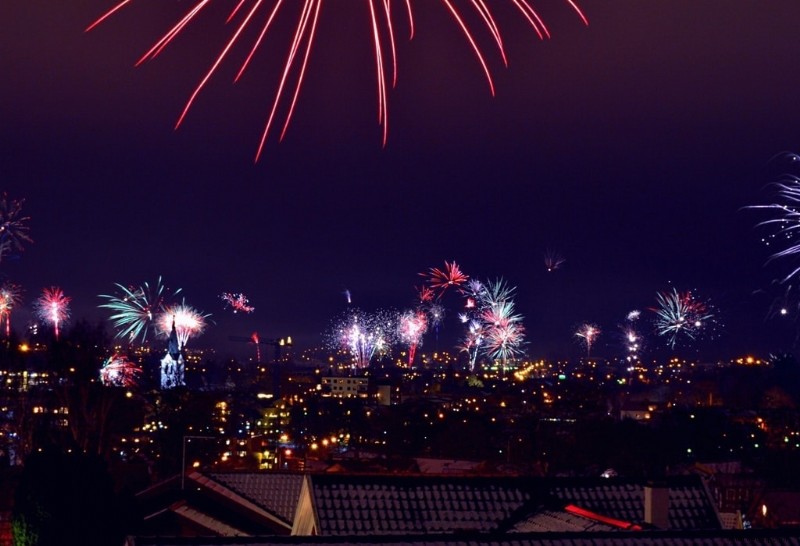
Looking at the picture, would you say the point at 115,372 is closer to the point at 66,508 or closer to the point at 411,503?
the point at 66,508

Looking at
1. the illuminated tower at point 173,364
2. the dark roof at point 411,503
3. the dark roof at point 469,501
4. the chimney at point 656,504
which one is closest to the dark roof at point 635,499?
the dark roof at point 469,501

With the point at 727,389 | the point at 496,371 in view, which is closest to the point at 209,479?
the point at 727,389

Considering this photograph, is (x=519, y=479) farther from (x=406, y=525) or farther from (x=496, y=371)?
(x=496, y=371)

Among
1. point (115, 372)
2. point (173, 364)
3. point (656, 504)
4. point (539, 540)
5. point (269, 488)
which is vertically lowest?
point (539, 540)

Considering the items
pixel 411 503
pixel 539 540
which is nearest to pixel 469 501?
pixel 411 503

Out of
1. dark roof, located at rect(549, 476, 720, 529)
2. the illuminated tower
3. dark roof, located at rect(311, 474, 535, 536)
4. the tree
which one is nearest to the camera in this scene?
dark roof, located at rect(311, 474, 535, 536)

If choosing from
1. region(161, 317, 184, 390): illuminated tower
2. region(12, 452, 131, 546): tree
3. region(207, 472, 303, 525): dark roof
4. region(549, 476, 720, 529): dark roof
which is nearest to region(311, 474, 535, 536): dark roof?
region(549, 476, 720, 529): dark roof

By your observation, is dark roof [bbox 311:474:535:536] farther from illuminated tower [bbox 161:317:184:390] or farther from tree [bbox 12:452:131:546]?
illuminated tower [bbox 161:317:184:390]
